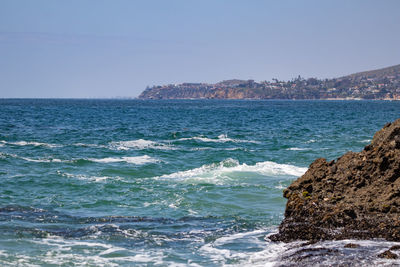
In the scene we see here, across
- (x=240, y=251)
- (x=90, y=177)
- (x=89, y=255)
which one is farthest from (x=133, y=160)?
(x=240, y=251)

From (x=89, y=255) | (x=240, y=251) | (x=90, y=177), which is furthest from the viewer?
(x=90, y=177)

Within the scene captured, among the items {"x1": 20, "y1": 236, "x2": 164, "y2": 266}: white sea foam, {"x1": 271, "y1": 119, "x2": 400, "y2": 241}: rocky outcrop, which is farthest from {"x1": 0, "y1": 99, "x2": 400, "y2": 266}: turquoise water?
{"x1": 271, "y1": 119, "x2": 400, "y2": 241}: rocky outcrop

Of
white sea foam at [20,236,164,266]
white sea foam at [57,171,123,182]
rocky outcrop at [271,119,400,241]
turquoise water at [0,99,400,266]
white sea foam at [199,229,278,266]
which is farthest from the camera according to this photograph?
white sea foam at [57,171,123,182]

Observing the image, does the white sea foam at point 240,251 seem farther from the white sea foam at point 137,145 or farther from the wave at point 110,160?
the white sea foam at point 137,145

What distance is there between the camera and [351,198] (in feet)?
36.8

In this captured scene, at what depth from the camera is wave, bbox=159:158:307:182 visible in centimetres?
2058

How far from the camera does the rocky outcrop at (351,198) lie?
1034 centimetres

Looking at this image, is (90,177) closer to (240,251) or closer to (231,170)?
(231,170)

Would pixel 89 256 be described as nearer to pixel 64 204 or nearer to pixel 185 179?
pixel 64 204

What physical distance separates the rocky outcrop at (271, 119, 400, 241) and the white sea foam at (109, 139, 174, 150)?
1930 centimetres

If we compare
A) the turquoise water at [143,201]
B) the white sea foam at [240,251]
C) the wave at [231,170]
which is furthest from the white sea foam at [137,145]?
the white sea foam at [240,251]

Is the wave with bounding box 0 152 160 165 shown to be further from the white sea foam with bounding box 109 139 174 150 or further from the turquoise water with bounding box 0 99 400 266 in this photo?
the white sea foam with bounding box 109 139 174 150

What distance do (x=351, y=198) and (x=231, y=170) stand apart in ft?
36.8

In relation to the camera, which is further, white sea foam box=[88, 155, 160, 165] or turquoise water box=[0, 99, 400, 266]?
white sea foam box=[88, 155, 160, 165]
